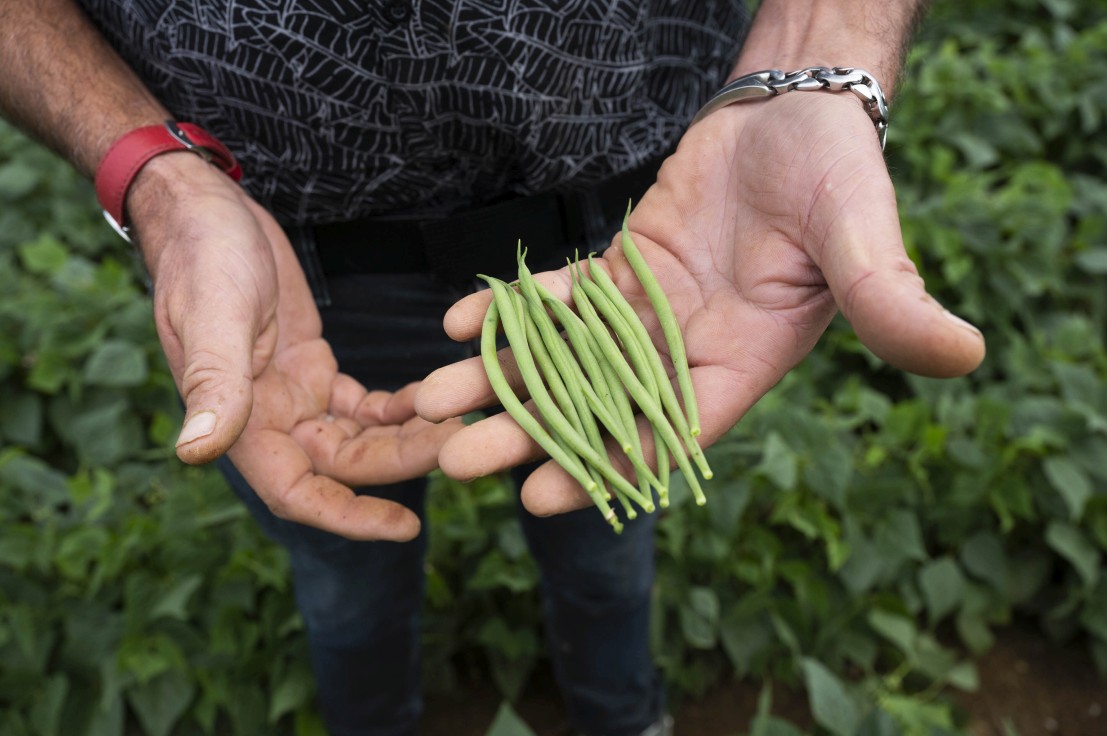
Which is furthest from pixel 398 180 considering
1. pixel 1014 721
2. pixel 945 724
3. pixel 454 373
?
pixel 1014 721

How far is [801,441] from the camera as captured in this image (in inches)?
120

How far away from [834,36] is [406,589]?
1658mm

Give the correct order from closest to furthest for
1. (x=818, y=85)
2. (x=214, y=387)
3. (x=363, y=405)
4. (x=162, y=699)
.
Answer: (x=214, y=387) < (x=818, y=85) < (x=363, y=405) < (x=162, y=699)

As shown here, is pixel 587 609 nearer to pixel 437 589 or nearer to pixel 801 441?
pixel 437 589

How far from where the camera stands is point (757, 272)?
67.5 inches

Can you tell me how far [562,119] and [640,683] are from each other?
63.9 inches

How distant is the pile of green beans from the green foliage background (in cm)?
112

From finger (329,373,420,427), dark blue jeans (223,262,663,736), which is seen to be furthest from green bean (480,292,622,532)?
dark blue jeans (223,262,663,736)

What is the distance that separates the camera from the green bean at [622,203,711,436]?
66.1 inches

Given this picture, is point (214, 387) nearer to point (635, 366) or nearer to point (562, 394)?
point (562, 394)

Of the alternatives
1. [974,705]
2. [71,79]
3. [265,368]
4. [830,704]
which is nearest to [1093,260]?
[974,705]

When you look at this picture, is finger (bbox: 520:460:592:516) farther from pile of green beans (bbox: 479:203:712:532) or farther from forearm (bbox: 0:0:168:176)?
forearm (bbox: 0:0:168:176)

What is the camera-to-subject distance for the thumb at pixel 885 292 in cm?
133

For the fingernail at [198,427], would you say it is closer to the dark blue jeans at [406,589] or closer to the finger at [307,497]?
the finger at [307,497]
